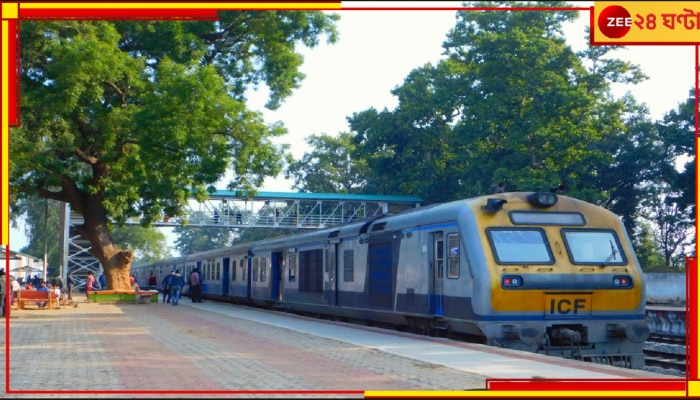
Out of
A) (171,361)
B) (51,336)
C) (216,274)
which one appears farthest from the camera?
(216,274)

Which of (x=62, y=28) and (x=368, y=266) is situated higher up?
(x=62, y=28)

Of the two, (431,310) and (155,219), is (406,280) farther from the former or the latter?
(155,219)

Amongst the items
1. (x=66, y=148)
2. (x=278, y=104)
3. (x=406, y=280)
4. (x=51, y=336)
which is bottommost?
(x=51, y=336)

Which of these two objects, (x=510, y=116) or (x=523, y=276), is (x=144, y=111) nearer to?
(x=523, y=276)

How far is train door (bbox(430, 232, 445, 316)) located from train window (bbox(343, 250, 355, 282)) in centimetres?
462

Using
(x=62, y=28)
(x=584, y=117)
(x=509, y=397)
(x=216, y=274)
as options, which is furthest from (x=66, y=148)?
(x=584, y=117)

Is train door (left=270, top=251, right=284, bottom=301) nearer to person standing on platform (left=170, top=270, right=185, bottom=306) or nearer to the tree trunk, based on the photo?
person standing on platform (left=170, top=270, right=185, bottom=306)

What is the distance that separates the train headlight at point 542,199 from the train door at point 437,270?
180 cm

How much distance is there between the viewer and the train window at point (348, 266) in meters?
20.4

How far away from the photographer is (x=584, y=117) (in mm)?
42812

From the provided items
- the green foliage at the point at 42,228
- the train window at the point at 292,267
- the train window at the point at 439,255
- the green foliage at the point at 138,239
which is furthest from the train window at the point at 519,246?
the green foliage at the point at 138,239

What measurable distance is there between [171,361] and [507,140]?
110 feet

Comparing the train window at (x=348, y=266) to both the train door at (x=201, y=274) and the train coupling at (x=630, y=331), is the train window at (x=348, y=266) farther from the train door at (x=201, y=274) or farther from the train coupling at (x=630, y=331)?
the train door at (x=201, y=274)

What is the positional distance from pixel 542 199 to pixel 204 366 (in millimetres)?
6990
